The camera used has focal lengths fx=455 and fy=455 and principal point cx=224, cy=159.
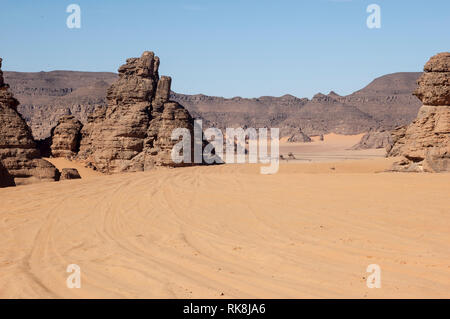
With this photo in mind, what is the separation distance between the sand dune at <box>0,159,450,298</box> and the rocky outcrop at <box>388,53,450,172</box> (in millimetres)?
3583

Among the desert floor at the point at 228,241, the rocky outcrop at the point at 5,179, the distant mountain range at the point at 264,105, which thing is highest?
the distant mountain range at the point at 264,105

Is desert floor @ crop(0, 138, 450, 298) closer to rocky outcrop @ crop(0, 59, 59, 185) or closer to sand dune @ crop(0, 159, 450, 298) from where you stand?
sand dune @ crop(0, 159, 450, 298)

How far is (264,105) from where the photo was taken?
108688mm

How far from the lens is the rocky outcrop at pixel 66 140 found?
24266 mm

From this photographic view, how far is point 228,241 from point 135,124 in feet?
57.2

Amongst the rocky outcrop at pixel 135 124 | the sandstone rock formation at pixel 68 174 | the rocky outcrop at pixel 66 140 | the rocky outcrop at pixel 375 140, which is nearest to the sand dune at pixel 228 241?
the sandstone rock formation at pixel 68 174

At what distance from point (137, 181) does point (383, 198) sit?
658 cm

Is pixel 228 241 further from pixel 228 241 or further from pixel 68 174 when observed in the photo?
pixel 68 174

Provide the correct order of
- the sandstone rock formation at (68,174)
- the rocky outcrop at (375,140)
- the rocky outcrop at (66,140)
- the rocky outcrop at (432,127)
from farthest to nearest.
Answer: the rocky outcrop at (375,140) → the rocky outcrop at (66,140) → the sandstone rock formation at (68,174) → the rocky outcrop at (432,127)

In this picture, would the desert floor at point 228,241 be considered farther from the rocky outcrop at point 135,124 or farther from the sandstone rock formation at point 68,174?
the rocky outcrop at point 135,124

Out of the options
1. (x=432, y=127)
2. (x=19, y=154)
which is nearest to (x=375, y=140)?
(x=432, y=127)

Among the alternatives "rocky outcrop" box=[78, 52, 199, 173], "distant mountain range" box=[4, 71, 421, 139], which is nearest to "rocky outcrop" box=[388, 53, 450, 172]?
"rocky outcrop" box=[78, 52, 199, 173]

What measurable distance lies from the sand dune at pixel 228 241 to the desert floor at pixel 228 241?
2 cm

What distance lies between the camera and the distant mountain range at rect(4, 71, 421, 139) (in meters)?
74.1
